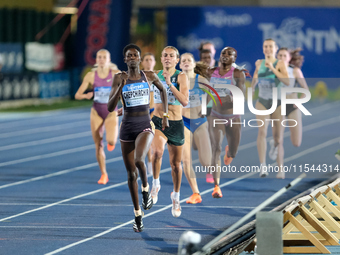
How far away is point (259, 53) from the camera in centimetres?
→ 2859

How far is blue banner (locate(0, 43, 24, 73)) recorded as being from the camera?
27812 millimetres

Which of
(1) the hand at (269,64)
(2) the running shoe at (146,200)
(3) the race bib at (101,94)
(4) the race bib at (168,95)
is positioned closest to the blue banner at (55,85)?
(3) the race bib at (101,94)

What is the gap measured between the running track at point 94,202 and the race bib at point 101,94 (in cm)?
150

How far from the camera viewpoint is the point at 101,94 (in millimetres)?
12273

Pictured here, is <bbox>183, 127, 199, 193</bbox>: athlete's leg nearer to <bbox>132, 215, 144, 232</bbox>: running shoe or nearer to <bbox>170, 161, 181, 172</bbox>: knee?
<bbox>170, 161, 181, 172</bbox>: knee

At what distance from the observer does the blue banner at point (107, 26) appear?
29.3 metres

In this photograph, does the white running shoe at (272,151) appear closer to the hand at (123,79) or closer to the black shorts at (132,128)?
the black shorts at (132,128)

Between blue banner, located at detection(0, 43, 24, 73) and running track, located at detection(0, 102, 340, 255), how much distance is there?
33.9ft

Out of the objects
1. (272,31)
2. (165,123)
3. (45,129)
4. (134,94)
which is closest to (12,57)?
(45,129)

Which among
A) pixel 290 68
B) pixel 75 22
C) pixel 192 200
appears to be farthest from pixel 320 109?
pixel 192 200

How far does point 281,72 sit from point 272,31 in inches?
678

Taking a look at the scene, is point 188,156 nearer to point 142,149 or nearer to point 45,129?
point 142,149

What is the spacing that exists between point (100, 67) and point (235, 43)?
16970mm

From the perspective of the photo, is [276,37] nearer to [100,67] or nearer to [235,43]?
[235,43]
